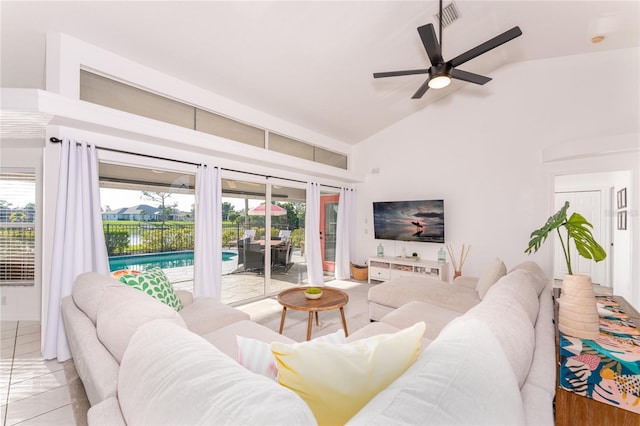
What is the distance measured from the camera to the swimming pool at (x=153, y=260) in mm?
3117

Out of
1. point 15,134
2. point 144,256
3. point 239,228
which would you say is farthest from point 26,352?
point 239,228

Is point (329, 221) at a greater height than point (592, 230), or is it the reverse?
point (329, 221)

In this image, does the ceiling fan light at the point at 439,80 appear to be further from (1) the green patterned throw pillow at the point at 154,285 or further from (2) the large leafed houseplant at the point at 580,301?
(1) the green patterned throw pillow at the point at 154,285

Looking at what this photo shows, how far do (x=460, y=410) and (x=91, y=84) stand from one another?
3.63 m

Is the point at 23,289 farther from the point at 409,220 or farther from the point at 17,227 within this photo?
the point at 409,220

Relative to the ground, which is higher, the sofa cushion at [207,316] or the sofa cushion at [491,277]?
the sofa cushion at [491,277]

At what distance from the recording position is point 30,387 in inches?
84.6

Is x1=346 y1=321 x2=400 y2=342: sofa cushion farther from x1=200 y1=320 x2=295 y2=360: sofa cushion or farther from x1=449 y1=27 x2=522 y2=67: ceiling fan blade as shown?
x1=449 y1=27 x2=522 y2=67: ceiling fan blade

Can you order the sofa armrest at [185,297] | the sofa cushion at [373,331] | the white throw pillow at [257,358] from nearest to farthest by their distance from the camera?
the white throw pillow at [257,358] → the sofa cushion at [373,331] → the sofa armrest at [185,297]

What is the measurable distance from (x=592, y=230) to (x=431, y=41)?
18.6 feet

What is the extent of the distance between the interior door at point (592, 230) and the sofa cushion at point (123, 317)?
628 centimetres

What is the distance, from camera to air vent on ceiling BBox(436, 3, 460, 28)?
9.37 feet

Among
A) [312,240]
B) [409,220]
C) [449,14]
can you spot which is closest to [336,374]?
[449,14]

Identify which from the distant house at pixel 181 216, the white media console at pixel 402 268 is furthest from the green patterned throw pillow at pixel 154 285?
the white media console at pixel 402 268
